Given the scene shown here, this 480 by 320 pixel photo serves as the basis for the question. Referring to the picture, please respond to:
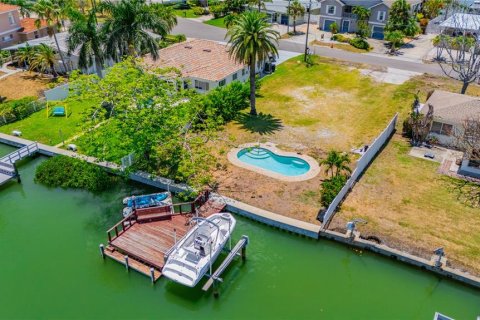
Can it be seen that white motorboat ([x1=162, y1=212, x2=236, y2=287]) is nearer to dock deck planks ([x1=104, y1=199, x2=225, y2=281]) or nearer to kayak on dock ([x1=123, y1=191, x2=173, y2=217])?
dock deck planks ([x1=104, y1=199, x2=225, y2=281])

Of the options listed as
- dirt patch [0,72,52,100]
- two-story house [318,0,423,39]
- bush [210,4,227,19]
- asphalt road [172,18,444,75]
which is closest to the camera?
dirt patch [0,72,52,100]

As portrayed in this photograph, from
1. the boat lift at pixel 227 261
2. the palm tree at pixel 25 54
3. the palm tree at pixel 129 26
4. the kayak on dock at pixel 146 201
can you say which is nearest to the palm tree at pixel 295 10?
the palm tree at pixel 129 26

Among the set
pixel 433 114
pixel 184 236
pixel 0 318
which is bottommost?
pixel 0 318

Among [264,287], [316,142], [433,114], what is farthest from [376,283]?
[433,114]

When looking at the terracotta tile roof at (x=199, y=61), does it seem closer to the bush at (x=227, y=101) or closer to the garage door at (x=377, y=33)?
the bush at (x=227, y=101)

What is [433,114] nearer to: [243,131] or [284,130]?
[284,130]

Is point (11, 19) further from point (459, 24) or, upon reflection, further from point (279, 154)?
point (459, 24)

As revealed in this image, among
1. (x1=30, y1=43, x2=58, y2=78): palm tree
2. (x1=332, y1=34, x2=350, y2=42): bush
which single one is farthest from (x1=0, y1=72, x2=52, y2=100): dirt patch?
(x1=332, y1=34, x2=350, y2=42): bush
